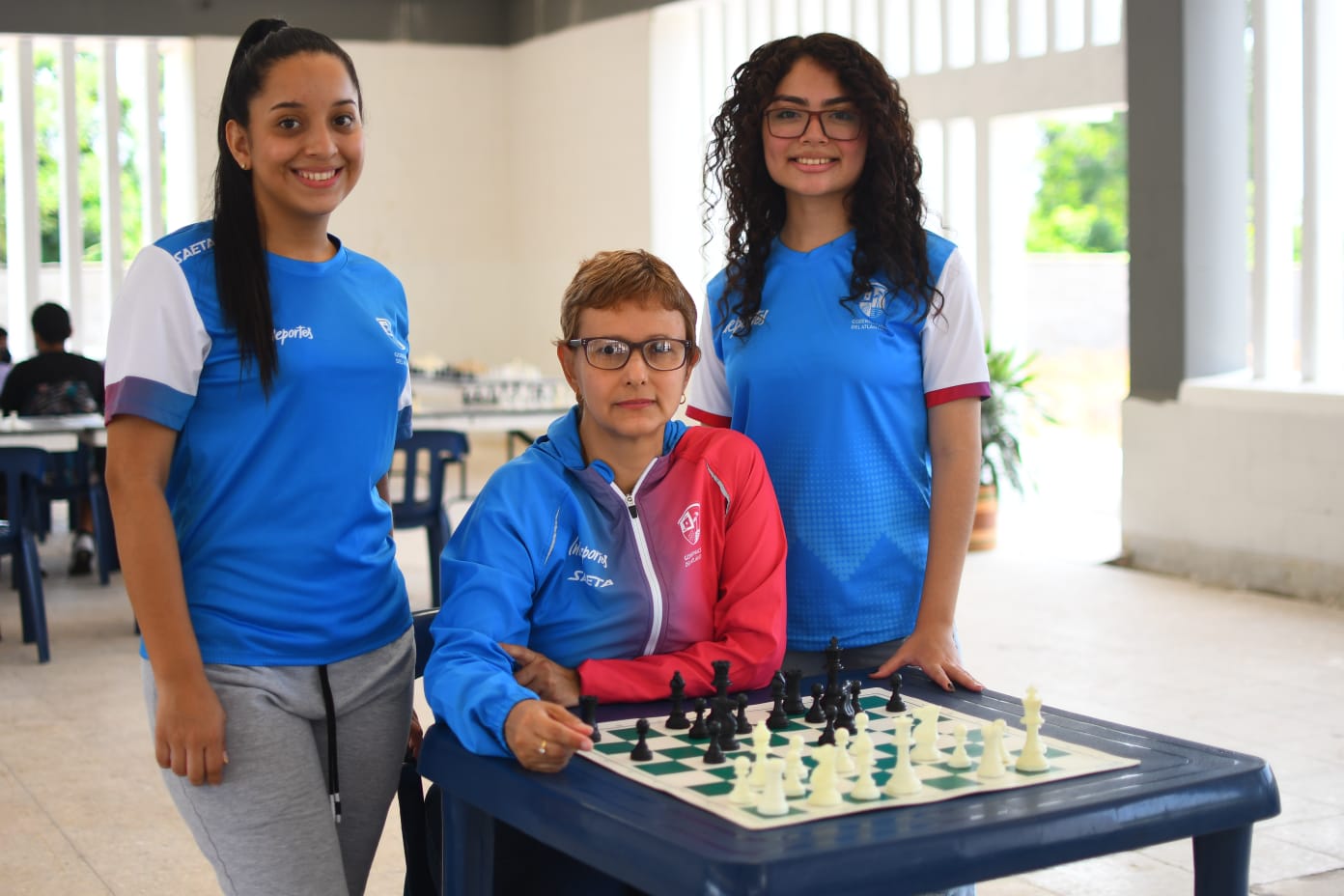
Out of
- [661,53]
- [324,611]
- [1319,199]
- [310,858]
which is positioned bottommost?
[310,858]

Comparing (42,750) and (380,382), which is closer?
(380,382)

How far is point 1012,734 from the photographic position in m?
1.76

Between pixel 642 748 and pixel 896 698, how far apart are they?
386mm

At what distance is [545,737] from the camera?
1657mm

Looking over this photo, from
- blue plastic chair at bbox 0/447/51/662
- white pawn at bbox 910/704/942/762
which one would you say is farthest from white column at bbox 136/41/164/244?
white pawn at bbox 910/704/942/762

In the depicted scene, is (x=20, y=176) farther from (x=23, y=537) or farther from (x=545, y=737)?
(x=545, y=737)

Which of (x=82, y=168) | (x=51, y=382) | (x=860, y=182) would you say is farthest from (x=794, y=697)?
(x=82, y=168)

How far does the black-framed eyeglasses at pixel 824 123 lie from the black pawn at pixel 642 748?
939mm

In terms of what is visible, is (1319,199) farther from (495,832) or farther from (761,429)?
(495,832)

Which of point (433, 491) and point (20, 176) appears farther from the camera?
point (20, 176)

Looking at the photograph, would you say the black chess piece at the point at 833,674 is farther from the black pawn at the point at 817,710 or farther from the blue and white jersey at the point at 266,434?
the blue and white jersey at the point at 266,434

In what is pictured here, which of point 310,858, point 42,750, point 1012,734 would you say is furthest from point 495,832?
point 42,750

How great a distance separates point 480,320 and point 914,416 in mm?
11462

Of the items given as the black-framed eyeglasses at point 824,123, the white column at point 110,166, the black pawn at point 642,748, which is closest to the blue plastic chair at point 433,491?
the black-framed eyeglasses at point 824,123
